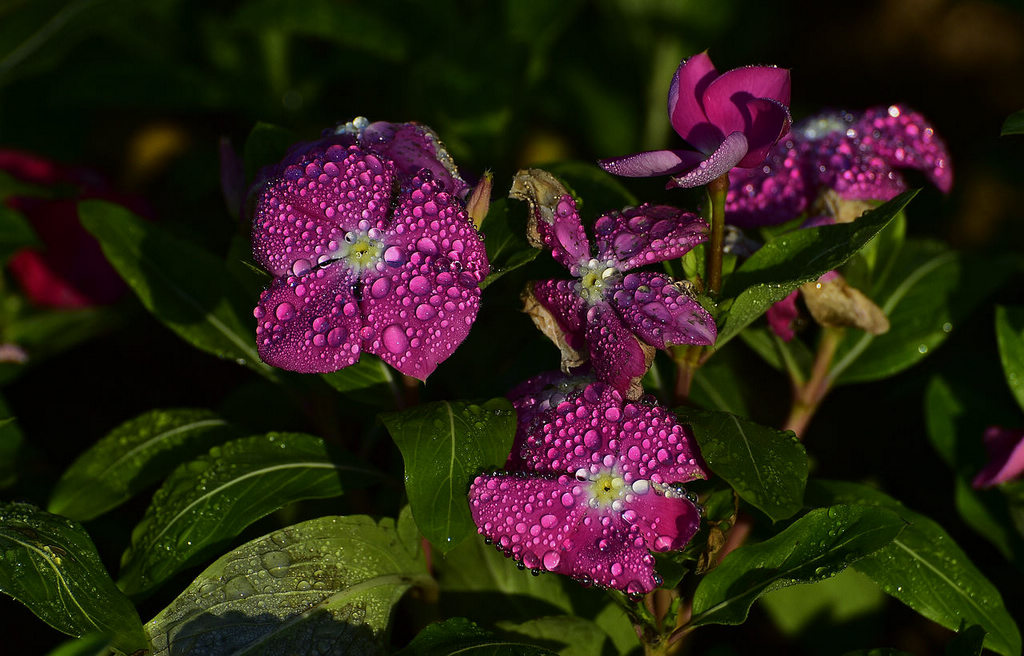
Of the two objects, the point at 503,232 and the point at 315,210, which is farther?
the point at 503,232

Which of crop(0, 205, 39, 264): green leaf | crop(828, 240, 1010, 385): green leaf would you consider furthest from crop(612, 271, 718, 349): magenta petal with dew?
crop(0, 205, 39, 264): green leaf

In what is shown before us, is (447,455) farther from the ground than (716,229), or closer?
closer

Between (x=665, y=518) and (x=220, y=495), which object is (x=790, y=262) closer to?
(x=665, y=518)

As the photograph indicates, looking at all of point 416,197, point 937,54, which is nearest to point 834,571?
point 416,197

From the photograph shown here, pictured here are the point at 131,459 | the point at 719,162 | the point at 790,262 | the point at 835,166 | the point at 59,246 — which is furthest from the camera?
the point at 59,246

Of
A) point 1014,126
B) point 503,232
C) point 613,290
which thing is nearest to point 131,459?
point 503,232

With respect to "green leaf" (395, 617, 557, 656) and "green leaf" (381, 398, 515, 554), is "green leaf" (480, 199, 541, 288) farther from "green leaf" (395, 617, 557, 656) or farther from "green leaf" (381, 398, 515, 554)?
"green leaf" (395, 617, 557, 656)
